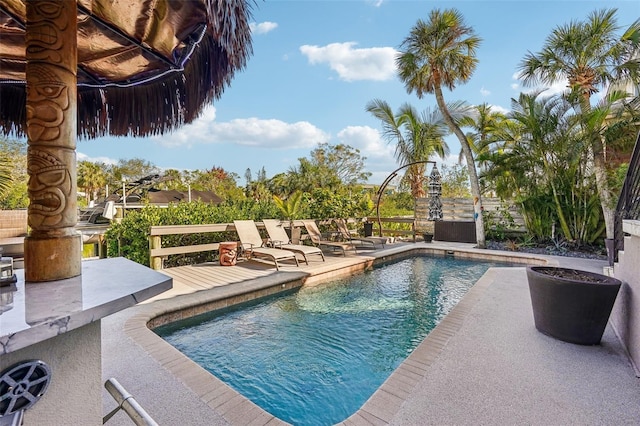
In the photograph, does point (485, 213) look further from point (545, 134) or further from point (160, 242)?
point (160, 242)

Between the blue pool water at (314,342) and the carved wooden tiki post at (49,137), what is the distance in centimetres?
207

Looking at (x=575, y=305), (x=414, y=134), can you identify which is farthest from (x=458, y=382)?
(x=414, y=134)

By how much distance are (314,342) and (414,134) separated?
12.3m

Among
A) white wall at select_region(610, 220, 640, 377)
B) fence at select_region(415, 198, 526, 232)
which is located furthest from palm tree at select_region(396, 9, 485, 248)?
white wall at select_region(610, 220, 640, 377)

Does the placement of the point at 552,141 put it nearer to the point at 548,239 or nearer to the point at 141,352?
the point at 548,239

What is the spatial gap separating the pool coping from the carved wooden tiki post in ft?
4.92

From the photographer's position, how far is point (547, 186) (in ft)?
31.4

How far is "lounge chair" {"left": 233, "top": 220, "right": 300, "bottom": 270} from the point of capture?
6554mm

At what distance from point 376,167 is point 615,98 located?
15803 millimetres

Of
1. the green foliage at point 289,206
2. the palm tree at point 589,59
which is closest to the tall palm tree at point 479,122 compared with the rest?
the palm tree at point 589,59

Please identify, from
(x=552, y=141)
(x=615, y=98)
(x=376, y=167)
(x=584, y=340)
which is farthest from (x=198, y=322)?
(x=376, y=167)

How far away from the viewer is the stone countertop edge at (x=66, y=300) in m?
0.84

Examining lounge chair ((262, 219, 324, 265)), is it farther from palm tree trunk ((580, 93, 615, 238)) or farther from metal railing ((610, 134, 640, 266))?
palm tree trunk ((580, 93, 615, 238))

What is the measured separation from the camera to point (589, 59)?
31.6 ft
